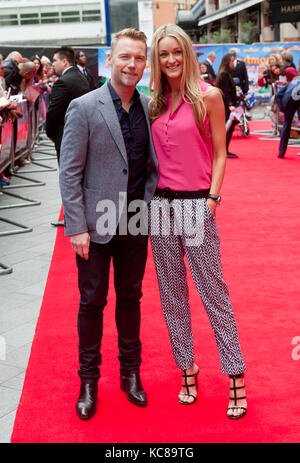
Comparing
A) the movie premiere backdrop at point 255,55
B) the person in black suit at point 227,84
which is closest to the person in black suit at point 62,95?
the person in black suit at point 227,84

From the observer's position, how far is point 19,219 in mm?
7344

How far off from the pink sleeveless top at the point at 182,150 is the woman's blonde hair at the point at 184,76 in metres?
0.03

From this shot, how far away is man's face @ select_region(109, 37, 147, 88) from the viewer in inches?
112

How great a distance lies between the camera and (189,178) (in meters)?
2.91

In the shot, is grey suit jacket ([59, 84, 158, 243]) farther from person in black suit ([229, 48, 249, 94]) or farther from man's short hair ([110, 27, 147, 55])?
person in black suit ([229, 48, 249, 94])

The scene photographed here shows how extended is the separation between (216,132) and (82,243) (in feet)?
2.55

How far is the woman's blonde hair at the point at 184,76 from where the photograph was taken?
282 cm

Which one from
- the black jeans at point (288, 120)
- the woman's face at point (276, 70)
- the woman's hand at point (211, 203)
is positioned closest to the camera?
the woman's hand at point (211, 203)

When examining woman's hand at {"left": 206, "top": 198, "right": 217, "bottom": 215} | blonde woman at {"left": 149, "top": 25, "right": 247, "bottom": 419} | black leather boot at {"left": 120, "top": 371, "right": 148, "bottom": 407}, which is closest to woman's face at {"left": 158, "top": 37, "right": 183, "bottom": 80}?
blonde woman at {"left": 149, "top": 25, "right": 247, "bottom": 419}

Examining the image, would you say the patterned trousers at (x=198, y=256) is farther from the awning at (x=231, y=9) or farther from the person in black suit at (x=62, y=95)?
the awning at (x=231, y=9)

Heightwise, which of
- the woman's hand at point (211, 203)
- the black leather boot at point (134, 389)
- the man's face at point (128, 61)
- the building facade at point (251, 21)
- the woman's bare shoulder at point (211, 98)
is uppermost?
the building facade at point (251, 21)

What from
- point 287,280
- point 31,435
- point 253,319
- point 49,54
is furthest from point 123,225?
point 49,54
